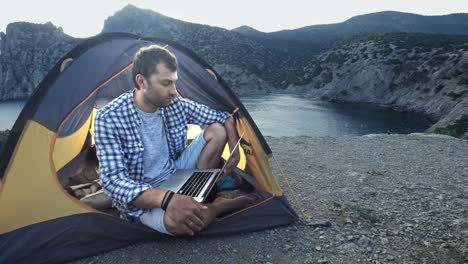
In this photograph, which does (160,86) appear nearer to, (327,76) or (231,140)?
(231,140)

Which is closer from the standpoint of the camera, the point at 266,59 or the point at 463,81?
the point at 463,81

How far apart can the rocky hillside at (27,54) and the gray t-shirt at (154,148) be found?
94.9 metres

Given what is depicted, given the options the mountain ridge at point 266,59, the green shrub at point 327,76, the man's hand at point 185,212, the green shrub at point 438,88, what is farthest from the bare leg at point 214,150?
the green shrub at point 327,76

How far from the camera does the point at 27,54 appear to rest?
92.1 m

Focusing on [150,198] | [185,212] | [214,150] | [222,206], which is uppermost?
[214,150]

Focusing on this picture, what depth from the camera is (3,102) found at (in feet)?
287

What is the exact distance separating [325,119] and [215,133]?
140 ft

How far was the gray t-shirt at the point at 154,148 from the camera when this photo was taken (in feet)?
12.9

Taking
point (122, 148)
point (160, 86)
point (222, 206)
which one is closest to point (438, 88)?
point (222, 206)

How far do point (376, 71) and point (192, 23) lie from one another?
176ft

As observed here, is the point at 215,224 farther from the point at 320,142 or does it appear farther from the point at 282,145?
the point at 320,142

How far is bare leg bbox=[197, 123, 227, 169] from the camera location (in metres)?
4.33

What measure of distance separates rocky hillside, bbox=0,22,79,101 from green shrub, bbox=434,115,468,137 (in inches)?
3468

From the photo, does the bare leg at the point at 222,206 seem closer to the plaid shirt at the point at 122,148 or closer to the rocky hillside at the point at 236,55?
the plaid shirt at the point at 122,148
